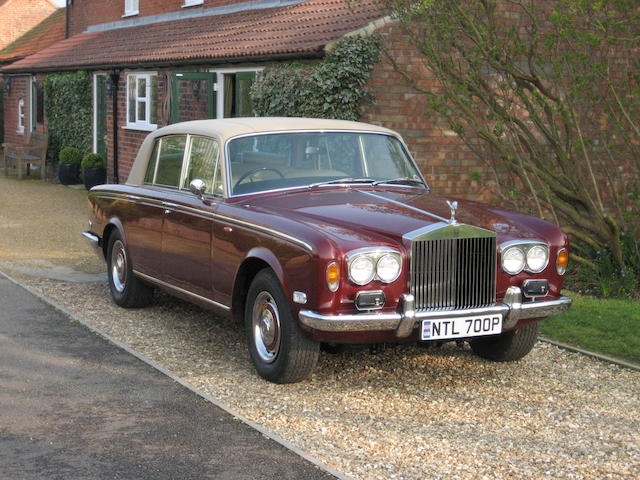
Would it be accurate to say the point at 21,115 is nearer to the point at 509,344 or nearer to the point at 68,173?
the point at 68,173

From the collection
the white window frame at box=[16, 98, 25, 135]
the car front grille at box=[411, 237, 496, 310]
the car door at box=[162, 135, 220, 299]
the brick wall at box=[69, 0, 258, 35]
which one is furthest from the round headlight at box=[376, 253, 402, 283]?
the white window frame at box=[16, 98, 25, 135]

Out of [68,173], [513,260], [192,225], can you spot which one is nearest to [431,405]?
[513,260]

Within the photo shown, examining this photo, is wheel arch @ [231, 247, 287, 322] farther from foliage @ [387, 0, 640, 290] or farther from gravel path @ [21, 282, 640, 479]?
foliage @ [387, 0, 640, 290]

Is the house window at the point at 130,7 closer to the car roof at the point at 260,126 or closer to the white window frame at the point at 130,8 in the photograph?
the white window frame at the point at 130,8

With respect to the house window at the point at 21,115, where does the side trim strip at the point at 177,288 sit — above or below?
below

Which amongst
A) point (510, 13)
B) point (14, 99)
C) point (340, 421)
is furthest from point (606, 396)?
point (14, 99)

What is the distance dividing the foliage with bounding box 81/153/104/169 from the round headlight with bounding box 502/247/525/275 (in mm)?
16410

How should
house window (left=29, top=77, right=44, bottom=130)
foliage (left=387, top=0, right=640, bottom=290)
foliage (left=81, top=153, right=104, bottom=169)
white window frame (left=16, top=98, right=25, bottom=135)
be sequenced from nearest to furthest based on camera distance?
foliage (left=387, top=0, right=640, bottom=290) → foliage (left=81, top=153, right=104, bottom=169) → house window (left=29, top=77, right=44, bottom=130) → white window frame (left=16, top=98, right=25, bottom=135)

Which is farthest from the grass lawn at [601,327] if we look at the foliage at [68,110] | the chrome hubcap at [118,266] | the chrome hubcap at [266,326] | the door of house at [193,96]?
the foliage at [68,110]

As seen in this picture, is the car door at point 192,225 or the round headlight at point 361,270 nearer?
the round headlight at point 361,270

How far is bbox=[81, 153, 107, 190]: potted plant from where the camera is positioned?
21.2m

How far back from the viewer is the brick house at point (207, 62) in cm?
1336

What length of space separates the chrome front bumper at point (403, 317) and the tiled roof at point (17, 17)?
3894 centimetres

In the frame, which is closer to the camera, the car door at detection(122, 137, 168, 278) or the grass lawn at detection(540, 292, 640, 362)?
the grass lawn at detection(540, 292, 640, 362)
